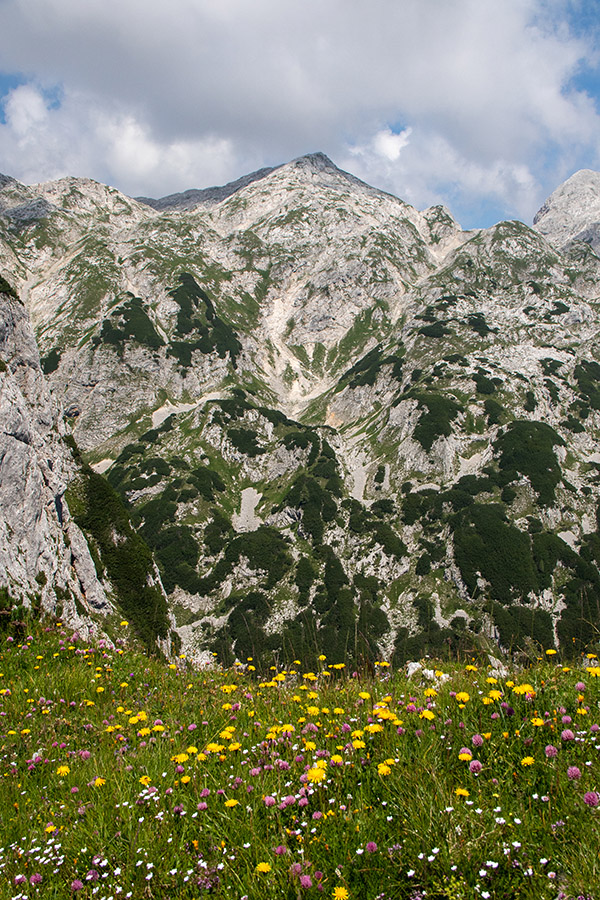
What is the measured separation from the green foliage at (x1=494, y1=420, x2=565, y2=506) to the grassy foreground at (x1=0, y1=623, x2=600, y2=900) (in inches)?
4455

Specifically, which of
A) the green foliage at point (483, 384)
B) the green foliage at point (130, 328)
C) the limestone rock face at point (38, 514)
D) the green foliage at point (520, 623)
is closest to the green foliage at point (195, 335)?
the green foliage at point (130, 328)

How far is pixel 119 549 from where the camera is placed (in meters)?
58.2

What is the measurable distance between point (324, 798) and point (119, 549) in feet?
197

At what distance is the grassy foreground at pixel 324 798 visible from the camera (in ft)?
9.64

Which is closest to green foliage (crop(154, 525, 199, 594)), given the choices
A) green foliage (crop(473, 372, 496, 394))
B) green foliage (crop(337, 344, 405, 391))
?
green foliage (crop(337, 344, 405, 391))

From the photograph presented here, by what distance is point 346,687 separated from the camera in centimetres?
712

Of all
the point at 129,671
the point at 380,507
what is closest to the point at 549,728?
the point at 129,671

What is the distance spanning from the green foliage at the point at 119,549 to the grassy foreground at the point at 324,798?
50754mm

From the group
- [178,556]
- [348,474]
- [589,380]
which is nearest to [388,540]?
[348,474]

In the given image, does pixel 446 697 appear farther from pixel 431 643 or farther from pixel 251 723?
pixel 431 643

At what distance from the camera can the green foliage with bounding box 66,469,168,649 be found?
54.5m

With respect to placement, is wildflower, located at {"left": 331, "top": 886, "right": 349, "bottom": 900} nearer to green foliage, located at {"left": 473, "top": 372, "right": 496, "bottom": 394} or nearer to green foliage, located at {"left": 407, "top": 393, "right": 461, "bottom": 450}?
green foliage, located at {"left": 407, "top": 393, "right": 461, "bottom": 450}

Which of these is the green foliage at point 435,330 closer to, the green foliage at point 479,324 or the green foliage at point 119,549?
the green foliage at point 479,324

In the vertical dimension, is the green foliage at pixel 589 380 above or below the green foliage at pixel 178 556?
above
